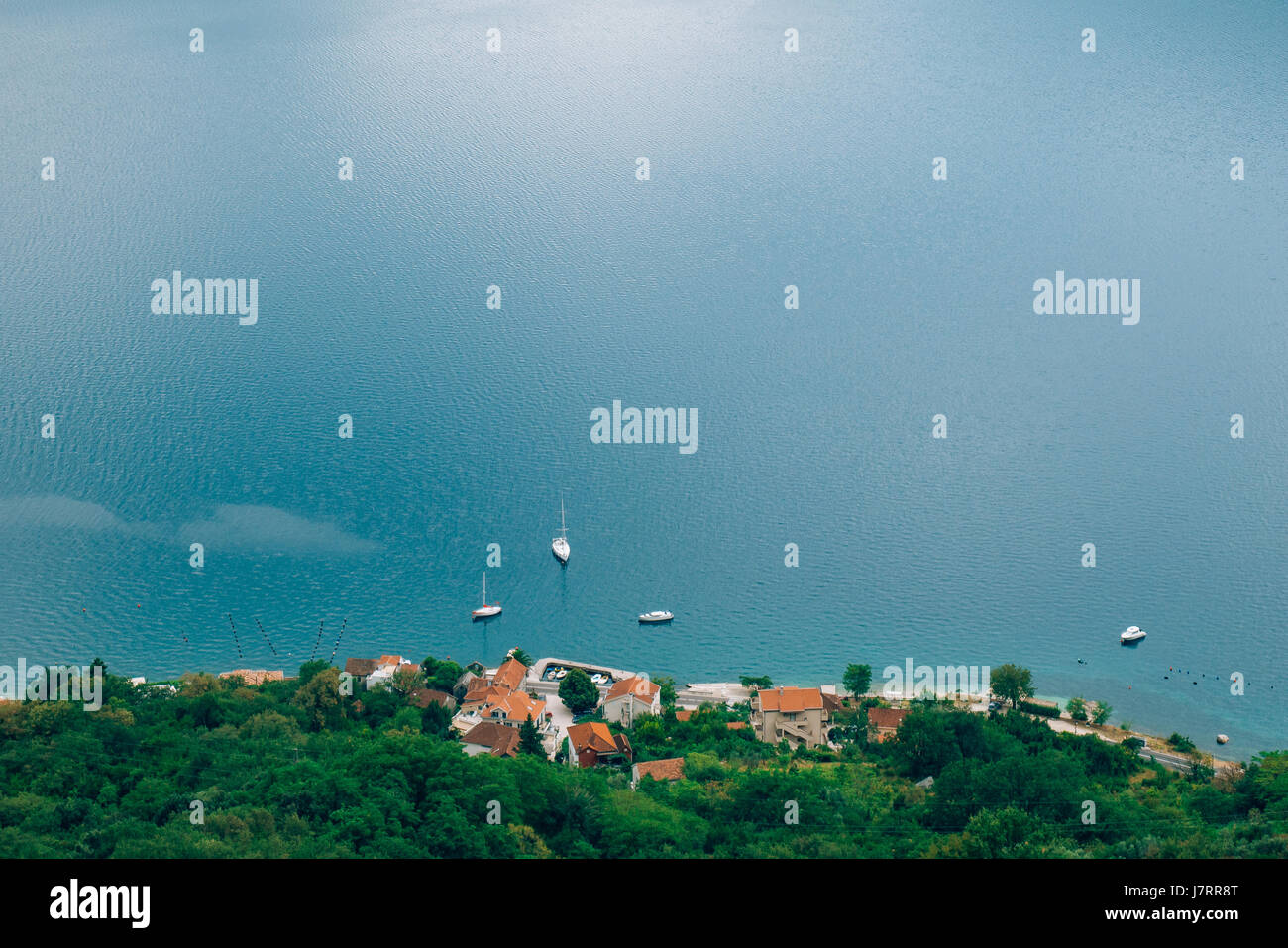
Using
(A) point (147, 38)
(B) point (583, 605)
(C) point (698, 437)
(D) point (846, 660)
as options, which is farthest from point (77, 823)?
(A) point (147, 38)

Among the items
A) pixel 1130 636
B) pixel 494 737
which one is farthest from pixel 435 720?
pixel 1130 636

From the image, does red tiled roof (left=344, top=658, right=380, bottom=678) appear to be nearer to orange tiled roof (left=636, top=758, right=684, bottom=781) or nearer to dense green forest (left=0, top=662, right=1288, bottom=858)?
dense green forest (left=0, top=662, right=1288, bottom=858)

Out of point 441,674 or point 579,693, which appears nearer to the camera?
point 579,693

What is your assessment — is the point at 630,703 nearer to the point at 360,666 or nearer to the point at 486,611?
the point at 486,611

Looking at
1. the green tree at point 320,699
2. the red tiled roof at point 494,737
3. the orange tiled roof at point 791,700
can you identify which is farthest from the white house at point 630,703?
the green tree at point 320,699

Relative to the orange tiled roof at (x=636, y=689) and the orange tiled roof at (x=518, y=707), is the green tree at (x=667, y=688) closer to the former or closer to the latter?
the orange tiled roof at (x=636, y=689)

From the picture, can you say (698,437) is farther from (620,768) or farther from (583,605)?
(620,768)
